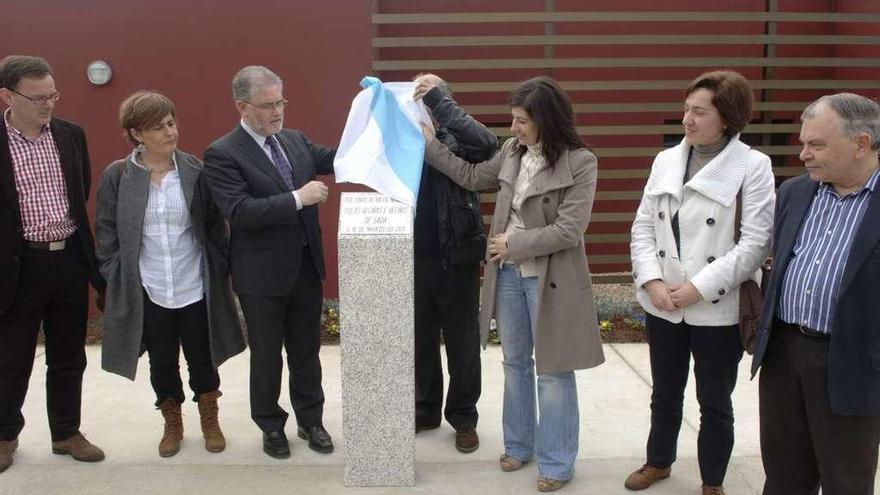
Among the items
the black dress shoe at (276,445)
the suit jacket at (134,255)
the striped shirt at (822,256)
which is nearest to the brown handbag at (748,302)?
the striped shirt at (822,256)

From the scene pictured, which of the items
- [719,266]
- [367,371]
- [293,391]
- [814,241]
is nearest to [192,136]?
[293,391]

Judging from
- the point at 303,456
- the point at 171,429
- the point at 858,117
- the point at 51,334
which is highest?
the point at 858,117

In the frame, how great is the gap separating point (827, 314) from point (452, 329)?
1840 mm

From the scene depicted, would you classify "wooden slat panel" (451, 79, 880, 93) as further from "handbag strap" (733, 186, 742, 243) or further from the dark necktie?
"handbag strap" (733, 186, 742, 243)

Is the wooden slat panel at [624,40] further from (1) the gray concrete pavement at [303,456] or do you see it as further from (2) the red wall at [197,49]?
(1) the gray concrete pavement at [303,456]

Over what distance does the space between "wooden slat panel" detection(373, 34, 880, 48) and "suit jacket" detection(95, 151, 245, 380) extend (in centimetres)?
297

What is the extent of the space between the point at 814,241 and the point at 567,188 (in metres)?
1.04

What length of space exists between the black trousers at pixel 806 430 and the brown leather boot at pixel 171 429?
109 inches

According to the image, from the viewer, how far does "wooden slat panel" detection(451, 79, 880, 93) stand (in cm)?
635

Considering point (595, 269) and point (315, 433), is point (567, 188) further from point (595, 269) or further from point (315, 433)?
point (595, 269)

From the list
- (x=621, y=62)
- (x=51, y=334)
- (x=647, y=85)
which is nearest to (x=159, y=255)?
(x=51, y=334)

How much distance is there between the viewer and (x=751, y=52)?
706 centimetres

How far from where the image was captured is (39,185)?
3533 millimetres

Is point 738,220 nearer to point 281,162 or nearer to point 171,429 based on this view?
point 281,162
